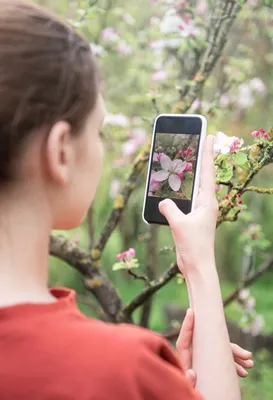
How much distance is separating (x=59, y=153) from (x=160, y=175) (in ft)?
1.13

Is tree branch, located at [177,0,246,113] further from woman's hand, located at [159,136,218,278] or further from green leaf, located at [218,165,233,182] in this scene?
woman's hand, located at [159,136,218,278]

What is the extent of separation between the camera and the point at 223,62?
2539 mm

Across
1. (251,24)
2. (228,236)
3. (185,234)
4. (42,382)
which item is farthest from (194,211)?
(228,236)

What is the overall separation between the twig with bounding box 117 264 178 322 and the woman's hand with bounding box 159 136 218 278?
59 centimetres

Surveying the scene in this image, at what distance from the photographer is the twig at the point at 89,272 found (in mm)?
1684

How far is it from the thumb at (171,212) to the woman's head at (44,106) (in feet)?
0.72

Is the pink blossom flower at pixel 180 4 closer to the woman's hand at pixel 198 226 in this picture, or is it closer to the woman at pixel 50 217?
the woman's hand at pixel 198 226

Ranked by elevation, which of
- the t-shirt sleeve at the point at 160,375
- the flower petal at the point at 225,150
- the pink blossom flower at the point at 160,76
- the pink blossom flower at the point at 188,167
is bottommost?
the t-shirt sleeve at the point at 160,375

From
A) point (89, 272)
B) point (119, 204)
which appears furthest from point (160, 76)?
point (89, 272)

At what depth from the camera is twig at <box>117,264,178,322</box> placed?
154 centimetres

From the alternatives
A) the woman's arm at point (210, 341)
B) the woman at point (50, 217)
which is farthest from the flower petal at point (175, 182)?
the woman at point (50, 217)

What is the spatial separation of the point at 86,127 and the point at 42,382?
25 cm

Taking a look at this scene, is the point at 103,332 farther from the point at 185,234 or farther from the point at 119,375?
the point at 185,234

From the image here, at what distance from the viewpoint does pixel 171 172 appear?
3.33 ft
